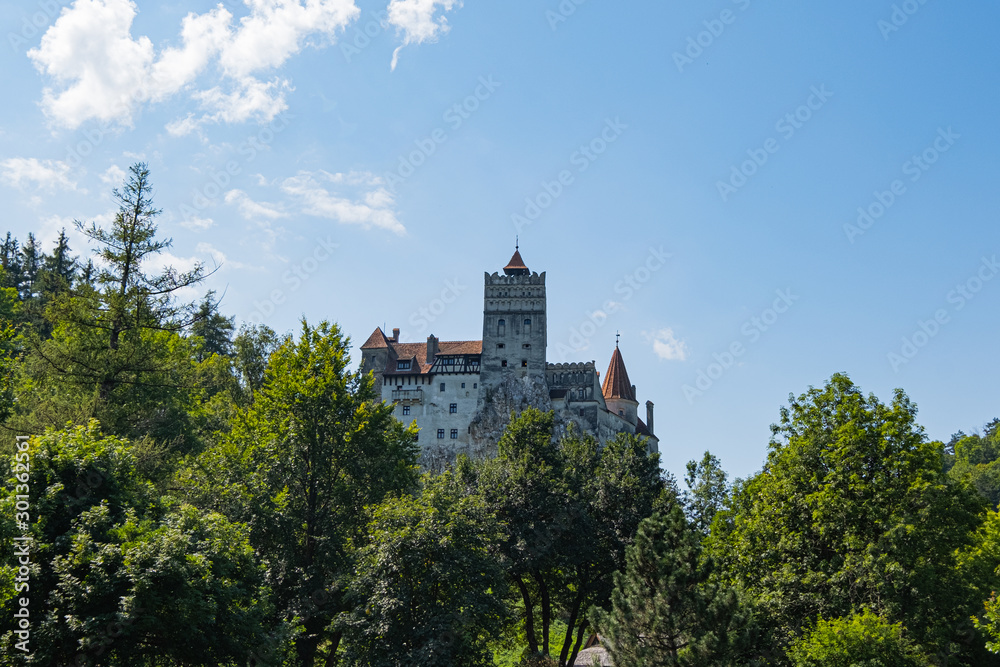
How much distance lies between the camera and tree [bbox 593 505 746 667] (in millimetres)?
19750

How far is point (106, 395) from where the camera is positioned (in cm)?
2731

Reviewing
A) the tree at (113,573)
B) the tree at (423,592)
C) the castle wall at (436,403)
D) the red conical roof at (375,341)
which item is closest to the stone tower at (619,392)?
the castle wall at (436,403)

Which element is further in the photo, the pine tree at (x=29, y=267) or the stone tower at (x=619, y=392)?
the stone tower at (x=619, y=392)

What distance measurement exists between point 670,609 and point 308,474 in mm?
13213

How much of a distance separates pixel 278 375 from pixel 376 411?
3735 millimetres

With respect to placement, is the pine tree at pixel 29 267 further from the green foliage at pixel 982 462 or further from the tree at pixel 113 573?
the green foliage at pixel 982 462

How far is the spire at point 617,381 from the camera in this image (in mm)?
87750

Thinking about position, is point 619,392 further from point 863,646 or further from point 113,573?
point 113,573

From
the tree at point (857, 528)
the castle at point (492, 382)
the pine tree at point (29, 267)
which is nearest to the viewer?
the tree at point (857, 528)

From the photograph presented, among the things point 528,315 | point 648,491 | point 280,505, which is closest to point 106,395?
point 280,505

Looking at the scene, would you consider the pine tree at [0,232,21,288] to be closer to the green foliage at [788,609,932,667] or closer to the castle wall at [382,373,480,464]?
the castle wall at [382,373,480,464]

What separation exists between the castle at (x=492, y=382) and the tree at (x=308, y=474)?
5091 cm

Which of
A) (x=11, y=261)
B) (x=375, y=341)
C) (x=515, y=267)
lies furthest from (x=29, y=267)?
(x=515, y=267)

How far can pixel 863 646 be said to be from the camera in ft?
65.9
